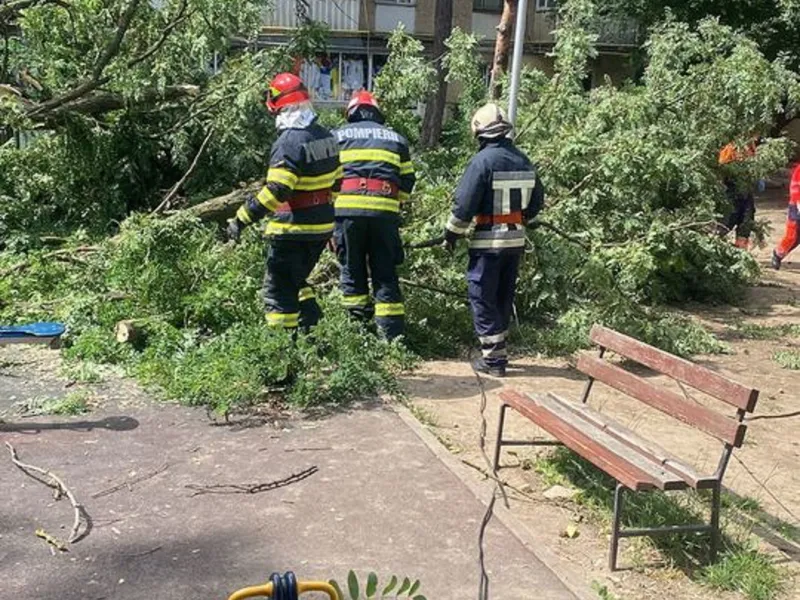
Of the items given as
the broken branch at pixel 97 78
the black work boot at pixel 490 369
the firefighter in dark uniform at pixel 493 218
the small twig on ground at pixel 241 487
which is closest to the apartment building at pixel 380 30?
the broken branch at pixel 97 78

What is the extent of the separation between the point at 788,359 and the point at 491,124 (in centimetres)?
330

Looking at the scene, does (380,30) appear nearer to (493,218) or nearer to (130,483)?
(493,218)

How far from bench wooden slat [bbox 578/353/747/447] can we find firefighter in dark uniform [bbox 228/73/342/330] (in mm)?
2177

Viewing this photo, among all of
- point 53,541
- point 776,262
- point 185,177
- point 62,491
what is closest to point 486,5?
point 776,262

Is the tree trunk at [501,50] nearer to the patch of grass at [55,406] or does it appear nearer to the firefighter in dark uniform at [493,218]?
the firefighter in dark uniform at [493,218]

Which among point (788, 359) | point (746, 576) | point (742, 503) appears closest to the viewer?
point (746, 576)

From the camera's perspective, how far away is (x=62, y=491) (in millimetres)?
4230

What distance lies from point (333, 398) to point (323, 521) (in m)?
1.68

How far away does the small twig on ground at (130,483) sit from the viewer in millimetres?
4257

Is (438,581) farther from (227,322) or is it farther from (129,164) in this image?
(129,164)

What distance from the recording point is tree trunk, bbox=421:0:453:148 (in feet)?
50.0

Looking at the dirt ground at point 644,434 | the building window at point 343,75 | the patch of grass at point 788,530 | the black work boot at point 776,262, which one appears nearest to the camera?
the dirt ground at point 644,434

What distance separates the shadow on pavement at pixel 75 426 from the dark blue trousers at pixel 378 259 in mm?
2150

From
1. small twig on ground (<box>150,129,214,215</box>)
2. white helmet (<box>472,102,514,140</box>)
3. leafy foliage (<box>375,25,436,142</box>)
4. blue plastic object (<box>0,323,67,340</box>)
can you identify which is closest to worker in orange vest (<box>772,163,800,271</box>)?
leafy foliage (<box>375,25,436,142</box>)
